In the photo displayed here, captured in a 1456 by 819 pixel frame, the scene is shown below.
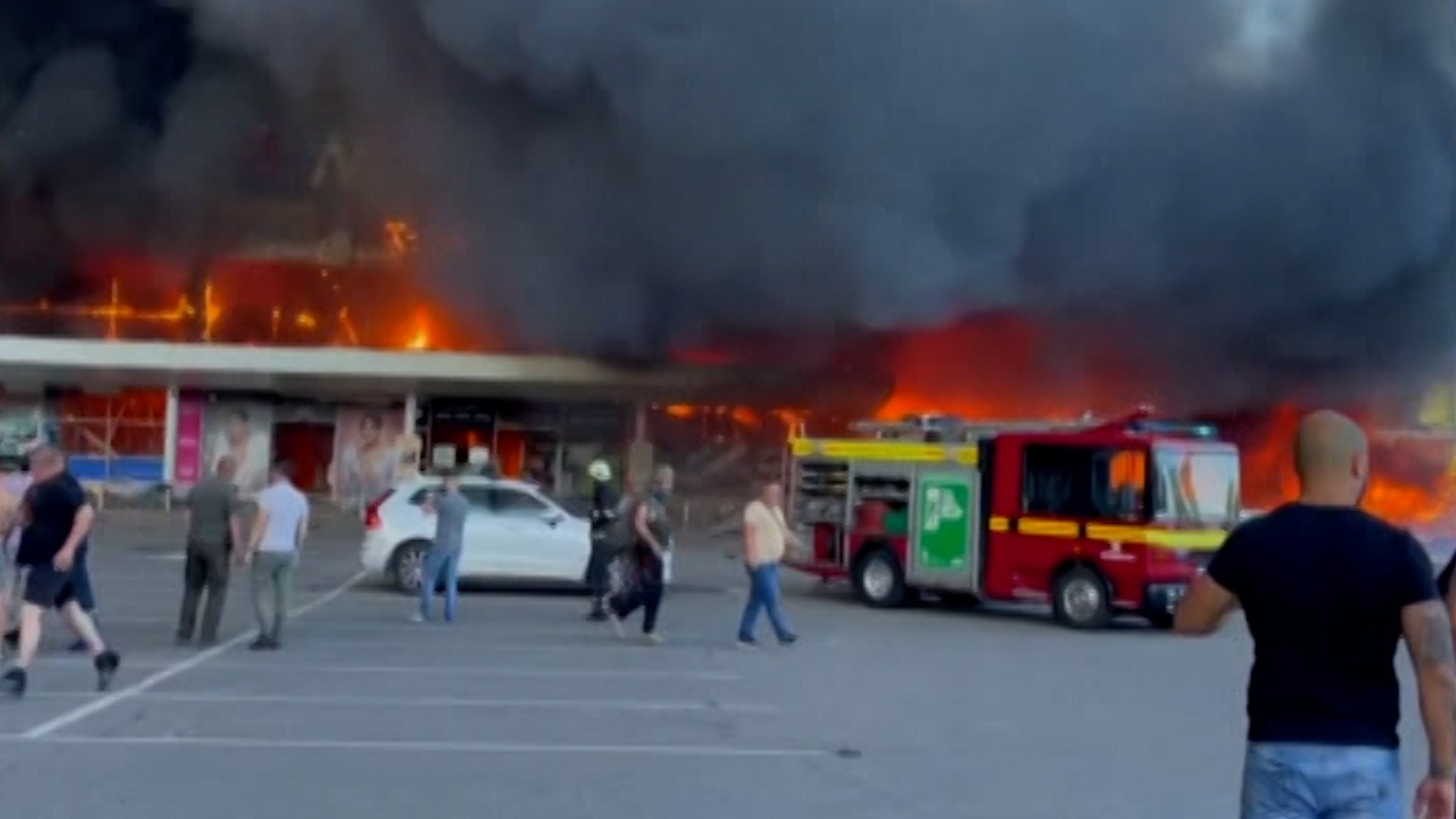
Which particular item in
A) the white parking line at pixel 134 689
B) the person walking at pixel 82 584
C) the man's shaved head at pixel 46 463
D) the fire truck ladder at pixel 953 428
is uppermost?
the fire truck ladder at pixel 953 428

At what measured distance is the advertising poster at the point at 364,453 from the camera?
39.1 meters

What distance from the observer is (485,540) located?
2200cm

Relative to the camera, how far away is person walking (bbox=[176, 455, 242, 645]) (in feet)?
52.2

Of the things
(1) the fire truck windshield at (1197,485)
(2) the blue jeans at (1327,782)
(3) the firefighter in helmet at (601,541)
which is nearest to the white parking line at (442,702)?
(3) the firefighter in helmet at (601,541)

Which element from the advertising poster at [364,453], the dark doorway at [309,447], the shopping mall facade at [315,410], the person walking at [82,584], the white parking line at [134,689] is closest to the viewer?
the white parking line at [134,689]

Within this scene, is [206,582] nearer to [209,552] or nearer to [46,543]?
[209,552]

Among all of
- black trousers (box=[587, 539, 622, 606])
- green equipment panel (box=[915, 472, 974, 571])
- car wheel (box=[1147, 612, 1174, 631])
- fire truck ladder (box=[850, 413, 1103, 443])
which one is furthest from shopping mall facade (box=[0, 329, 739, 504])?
car wheel (box=[1147, 612, 1174, 631])

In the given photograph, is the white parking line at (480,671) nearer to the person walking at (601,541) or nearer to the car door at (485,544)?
the person walking at (601,541)

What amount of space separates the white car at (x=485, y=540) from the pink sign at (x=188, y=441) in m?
17.3

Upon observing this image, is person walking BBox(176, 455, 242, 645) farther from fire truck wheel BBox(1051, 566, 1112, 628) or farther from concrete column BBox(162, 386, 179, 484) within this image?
concrete column BBox(162, 386, 179, 484)

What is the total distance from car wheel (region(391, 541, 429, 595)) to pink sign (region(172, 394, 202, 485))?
57.1 ft

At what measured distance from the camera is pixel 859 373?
39.1m

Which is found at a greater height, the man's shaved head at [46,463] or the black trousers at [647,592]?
the man's shaved head at [46,463]

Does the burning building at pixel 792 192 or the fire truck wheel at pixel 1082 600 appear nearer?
the fire truck wheel at pixel 1082 600
